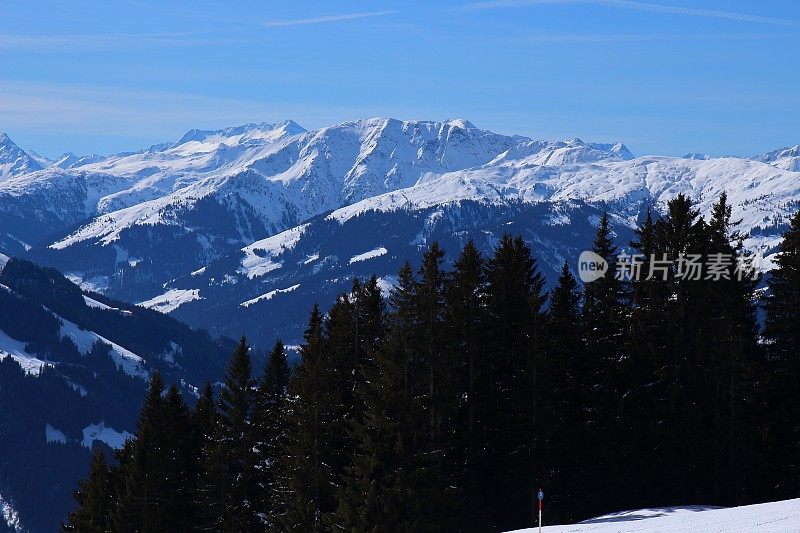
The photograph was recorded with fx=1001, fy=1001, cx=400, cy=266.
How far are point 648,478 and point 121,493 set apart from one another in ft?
100

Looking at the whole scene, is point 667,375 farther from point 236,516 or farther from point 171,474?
point 171,474

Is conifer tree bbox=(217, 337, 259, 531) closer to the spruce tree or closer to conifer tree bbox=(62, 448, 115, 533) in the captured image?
conifer tree bbox=(62, 448, 115, 533)

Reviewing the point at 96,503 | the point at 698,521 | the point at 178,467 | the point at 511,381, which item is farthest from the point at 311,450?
the point at 698,521

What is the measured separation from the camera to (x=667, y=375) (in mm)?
47312

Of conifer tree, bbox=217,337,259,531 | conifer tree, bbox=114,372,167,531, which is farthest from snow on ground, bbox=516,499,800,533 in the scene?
conifer tree, bbox=114,372,167,531

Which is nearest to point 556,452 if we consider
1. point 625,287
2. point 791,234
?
point 625,287

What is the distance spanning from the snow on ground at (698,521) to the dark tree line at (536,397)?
541 centimetres

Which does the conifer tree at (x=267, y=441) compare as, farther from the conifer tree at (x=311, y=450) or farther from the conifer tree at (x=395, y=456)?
the conifer tree at (x=395, y=456)

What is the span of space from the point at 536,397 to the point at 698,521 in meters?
13.3

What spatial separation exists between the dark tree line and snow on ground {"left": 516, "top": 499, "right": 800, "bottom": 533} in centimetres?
541

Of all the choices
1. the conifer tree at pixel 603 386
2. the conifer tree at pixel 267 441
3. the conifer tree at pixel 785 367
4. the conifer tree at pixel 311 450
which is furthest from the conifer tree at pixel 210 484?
the conifer tree at pixel 785 367

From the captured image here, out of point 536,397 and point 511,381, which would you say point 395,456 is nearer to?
point 536,397

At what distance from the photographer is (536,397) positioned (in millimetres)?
47969

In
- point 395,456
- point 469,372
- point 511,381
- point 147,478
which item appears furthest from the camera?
point 147,478
